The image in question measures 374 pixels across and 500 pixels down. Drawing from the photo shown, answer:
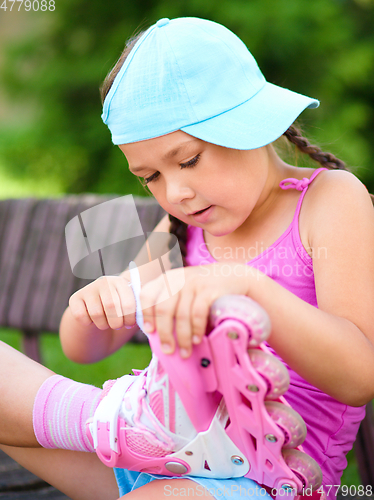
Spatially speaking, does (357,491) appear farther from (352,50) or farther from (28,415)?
(352,50)

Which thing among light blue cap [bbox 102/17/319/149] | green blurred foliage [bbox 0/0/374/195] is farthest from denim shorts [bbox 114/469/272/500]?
green blurred foliage [bbox 0/0/374/195]

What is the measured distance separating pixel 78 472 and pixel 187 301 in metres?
0.60

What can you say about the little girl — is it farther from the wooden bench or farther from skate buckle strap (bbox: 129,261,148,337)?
the wooden bench

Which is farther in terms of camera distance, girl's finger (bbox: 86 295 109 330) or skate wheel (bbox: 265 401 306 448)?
girl's finger (bbox: 86 295 109 330)

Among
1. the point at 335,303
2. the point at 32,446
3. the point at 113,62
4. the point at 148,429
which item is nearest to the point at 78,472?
the point at 32,446

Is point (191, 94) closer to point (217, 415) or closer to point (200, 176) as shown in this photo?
point (200, 176)

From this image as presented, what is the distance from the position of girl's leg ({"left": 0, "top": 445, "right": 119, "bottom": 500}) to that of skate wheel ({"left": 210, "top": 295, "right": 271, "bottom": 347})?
58 cm

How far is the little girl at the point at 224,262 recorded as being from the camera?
849 millimetres

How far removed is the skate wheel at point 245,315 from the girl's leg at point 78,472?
1.89ft

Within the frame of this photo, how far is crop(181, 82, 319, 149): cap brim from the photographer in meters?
0.97

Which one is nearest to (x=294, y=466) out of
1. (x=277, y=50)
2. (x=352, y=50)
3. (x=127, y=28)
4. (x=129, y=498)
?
(x=129, y=498)

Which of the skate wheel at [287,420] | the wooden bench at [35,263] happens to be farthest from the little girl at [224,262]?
the wooden bench at [35,263]

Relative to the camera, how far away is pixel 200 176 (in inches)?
39.6

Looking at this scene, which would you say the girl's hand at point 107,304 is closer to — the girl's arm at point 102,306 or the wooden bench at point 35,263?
the girl's arm at point 102,306
